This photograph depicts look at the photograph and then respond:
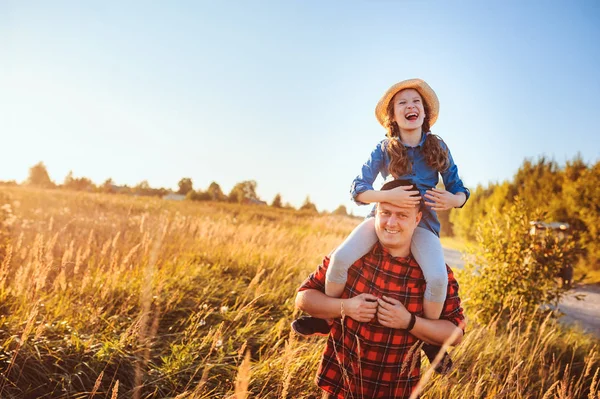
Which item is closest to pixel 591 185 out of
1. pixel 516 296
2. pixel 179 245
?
pixel 516 296

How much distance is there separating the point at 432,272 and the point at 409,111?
104 cm

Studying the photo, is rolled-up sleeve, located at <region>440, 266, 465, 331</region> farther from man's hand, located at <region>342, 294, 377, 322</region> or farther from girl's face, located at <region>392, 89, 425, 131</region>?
girl's face, located at <region>392, 89, 425, 131</region>

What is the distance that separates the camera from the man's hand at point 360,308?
1.83 metres

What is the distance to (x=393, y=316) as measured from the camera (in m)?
1.81

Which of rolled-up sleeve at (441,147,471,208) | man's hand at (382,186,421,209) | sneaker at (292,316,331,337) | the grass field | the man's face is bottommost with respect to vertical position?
the grass field

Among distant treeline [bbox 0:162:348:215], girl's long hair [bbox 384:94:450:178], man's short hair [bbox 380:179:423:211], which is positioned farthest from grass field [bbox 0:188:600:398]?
distant treeline [bbox 0:162:348:215]

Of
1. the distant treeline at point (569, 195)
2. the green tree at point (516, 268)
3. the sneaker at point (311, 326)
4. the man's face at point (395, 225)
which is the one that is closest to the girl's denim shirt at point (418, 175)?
the man's face at point (395, 225)

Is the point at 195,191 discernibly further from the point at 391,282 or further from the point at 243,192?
the point at 391,282

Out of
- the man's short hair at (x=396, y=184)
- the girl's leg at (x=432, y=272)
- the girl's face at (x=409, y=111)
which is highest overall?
the girl's face at (x=409, y=111)

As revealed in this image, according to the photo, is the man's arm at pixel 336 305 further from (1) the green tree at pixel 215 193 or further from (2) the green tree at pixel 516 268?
(1) the green tree at pixel 215 193

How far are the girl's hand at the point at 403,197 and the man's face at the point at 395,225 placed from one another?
0.14ft

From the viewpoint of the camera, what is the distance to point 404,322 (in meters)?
1.82

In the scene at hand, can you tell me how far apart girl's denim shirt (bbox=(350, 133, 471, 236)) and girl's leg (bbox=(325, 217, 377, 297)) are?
231 mm

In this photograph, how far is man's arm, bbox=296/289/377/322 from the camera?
1837mm
